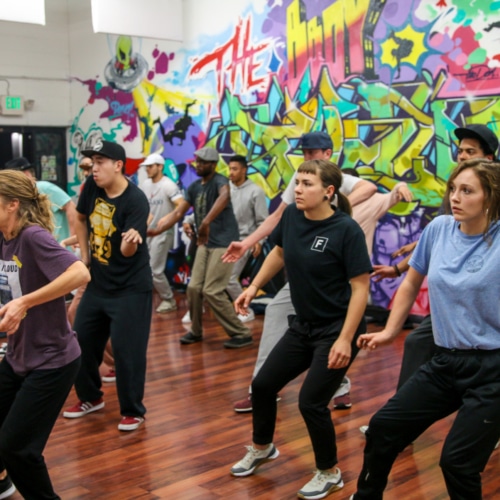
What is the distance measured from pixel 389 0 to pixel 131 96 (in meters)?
4.38

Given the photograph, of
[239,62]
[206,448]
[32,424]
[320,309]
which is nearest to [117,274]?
[206,448]

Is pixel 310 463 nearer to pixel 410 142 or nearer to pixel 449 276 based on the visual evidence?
pixel 449 276

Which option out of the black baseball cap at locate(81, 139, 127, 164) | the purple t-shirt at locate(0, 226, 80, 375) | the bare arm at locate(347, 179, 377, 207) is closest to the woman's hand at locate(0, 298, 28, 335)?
the purple t-shirt at locate(0, 226, 80, 375)

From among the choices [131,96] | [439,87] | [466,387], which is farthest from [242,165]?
[466,387]

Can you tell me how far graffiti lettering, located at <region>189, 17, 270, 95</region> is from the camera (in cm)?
900

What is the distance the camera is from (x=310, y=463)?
430 cm

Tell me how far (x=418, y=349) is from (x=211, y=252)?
11.0ft

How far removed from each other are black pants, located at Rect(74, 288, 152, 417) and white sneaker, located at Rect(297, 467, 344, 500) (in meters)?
1.46

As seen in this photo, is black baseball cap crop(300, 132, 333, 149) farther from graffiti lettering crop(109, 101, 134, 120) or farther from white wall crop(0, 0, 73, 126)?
white wall crop(0, 0, 73, 126)

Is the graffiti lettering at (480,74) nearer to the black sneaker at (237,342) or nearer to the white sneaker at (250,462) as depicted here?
the black sneaker at (237,342)

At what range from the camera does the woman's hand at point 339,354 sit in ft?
12.1

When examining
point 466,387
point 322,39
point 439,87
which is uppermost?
point 322,39

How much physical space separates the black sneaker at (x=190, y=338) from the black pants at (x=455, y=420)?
4.27 metres

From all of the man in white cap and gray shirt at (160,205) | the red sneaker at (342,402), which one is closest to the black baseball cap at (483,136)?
the red sneaker at (342,402)
